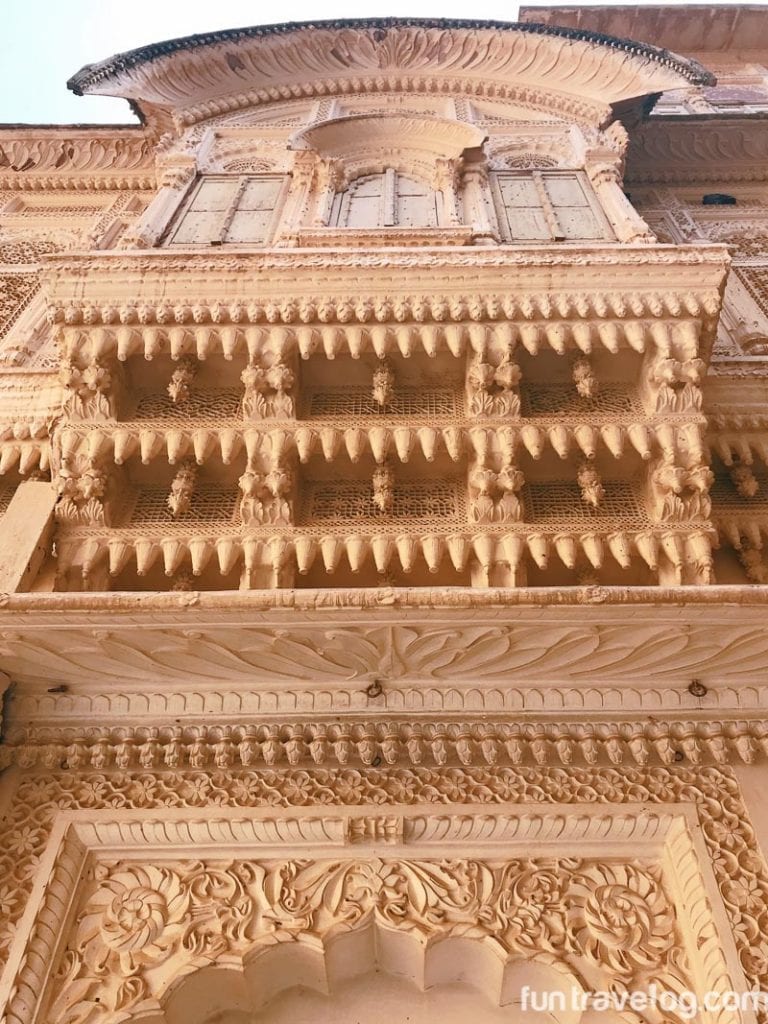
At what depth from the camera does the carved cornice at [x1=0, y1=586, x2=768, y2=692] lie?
8.60ft

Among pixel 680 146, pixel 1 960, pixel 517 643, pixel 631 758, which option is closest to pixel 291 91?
pixel 680 146

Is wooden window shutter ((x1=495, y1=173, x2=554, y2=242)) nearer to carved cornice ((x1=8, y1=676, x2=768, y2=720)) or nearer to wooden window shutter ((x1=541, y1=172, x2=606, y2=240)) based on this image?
wooden window shutter ((x1=541, y1=172, x2=606, y2=240))

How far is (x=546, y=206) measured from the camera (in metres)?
4.70

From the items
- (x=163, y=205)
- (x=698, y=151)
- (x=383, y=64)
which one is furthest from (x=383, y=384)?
(x=698, y=151)

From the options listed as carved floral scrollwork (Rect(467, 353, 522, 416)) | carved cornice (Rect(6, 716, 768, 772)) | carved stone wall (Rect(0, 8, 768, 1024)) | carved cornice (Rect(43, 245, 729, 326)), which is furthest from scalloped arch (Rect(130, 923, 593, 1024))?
carved cornice (Rect(43, 245, 729, 326))

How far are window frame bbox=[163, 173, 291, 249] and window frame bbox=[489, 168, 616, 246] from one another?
1293 millimetres

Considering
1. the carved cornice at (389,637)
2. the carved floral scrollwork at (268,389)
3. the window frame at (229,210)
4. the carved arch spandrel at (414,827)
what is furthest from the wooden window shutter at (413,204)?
the carved arch spandrel at (414,827)

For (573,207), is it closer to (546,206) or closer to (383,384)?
(546,206)

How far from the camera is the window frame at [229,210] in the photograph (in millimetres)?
4438

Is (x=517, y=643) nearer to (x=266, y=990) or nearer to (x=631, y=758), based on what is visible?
(x=631, y=758)

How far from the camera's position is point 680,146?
20.5 feet

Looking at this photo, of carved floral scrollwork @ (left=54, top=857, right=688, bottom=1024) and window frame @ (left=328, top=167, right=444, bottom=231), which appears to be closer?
carved floral scrollwork @ (left=54, top=857, right=688, bottom=1024)

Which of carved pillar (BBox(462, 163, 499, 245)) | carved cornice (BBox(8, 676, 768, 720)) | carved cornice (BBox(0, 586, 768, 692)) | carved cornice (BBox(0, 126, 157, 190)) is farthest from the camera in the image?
carved cornice (BBox(0, 126, 157, 190))

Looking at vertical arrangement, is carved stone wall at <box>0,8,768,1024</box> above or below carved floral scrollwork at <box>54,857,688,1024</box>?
above
